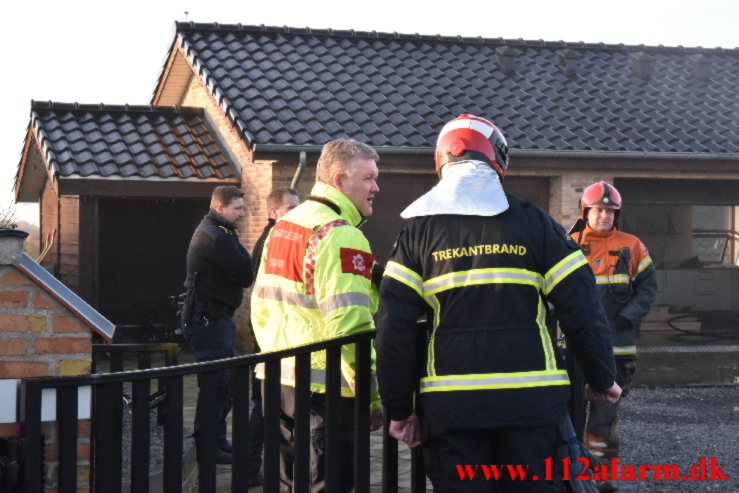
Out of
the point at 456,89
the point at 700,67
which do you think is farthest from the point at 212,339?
the point at 700,67

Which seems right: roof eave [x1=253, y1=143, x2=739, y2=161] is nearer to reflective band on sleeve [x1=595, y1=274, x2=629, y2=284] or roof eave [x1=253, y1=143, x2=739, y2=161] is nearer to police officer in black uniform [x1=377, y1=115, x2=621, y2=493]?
reflective band on sleeve [x1=595, y1=274, x2=629, y2=284]

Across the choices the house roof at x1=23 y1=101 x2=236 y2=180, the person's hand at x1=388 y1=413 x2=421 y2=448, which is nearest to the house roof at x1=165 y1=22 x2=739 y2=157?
the house roof at x1=23 y1=101 x2=236 y2=180

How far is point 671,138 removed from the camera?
1377 cm

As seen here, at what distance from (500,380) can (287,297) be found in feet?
3.70

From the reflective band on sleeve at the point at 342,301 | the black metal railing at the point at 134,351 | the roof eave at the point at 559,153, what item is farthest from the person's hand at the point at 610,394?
the roof eave at the point at 559,153

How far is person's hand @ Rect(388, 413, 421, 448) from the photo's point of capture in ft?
10.7

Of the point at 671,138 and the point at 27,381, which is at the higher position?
the point at 671,138

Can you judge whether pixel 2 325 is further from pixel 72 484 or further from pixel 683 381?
pixel 683 381

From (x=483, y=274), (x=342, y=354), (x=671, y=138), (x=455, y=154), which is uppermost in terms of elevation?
(x=671, y=138)

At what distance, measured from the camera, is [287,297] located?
3.89 m

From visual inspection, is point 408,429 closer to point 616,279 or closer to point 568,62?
point 616,279

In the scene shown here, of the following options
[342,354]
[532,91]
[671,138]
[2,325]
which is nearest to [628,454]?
[342,354]

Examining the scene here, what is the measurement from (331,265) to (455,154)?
2.20ft

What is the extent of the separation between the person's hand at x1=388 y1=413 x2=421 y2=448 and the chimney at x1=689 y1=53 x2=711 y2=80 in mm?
14027
